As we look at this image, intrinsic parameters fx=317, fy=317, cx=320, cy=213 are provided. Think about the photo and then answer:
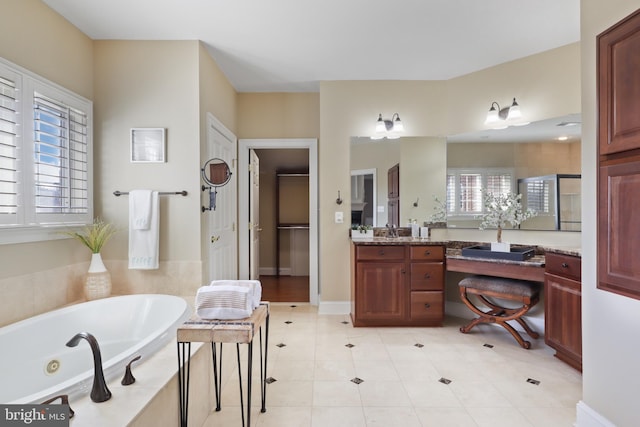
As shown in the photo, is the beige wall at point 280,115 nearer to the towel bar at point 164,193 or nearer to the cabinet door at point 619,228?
the towel bar at point 164,193

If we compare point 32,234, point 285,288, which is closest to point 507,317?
point 285,288

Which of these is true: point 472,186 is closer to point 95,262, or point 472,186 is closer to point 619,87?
point 619,87

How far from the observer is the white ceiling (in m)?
2.26

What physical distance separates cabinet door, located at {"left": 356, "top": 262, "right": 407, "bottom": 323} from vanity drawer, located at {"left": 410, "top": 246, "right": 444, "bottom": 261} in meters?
0.16

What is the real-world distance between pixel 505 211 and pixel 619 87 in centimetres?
171

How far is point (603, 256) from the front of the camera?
5.20ft

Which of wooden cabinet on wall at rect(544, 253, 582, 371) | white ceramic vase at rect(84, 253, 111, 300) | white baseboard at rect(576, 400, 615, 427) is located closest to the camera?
white baseboard at rect(576, 400, 615, 427)

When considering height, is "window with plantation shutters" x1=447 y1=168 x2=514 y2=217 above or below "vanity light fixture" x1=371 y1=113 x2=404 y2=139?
below

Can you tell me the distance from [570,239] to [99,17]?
14.0 ft

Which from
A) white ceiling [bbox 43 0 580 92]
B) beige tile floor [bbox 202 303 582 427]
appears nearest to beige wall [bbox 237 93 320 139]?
white ceiling [bbox 43 0 580 92]

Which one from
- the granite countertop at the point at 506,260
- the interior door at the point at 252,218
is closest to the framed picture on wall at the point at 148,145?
the interior door at the point at 252,218

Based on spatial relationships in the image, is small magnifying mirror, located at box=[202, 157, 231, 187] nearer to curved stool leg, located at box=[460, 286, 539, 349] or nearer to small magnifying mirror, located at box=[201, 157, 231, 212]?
small magnifying mirror, located at box=[201, 157, 231, 212]

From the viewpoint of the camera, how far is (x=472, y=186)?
10.9 ft

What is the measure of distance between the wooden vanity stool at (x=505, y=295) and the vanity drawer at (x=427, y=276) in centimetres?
22
